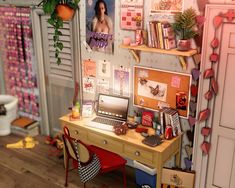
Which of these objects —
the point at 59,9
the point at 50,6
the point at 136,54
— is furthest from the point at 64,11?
the point at 136,54

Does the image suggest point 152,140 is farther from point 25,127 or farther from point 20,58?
point 20,58

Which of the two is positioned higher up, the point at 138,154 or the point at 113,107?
the point at 113,107

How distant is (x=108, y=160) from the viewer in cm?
378

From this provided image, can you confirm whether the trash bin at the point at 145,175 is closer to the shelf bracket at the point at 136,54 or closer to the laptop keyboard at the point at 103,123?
the laptop keyboard at the point at 103,123

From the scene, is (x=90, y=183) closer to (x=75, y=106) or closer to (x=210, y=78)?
(x=75, y=106)

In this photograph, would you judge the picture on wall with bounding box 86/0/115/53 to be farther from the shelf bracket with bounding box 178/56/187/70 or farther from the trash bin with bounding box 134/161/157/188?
the trash bin with bounding box 134/161/157/188

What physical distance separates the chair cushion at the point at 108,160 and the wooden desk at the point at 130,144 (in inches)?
4.2

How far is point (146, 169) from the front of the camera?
3795mm

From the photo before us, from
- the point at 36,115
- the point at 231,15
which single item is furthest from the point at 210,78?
the point at 36,115

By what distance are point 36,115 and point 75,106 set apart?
1.60 m

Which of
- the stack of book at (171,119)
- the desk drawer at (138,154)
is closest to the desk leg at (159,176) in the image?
the desk drawer at (138,154)

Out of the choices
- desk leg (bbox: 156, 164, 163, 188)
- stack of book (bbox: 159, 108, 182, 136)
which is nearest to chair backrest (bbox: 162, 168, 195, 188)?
desk leg (bbox: 156, 164, 163, 188)

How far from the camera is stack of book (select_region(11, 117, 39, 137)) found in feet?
17.9

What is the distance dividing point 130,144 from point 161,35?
1.26 metres
